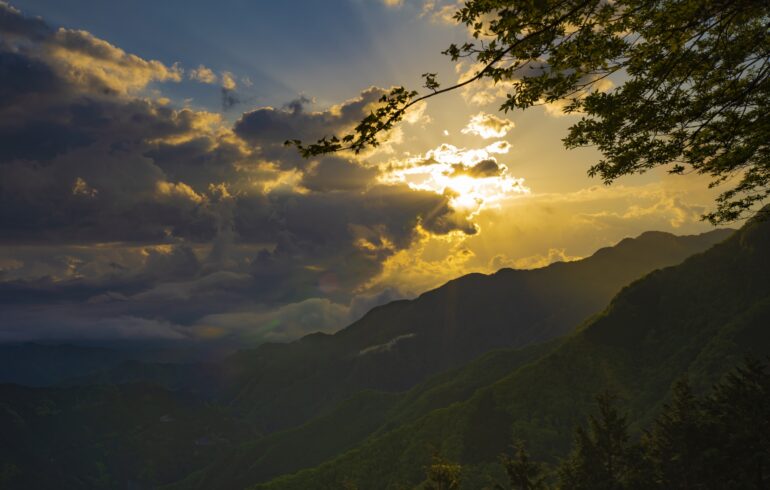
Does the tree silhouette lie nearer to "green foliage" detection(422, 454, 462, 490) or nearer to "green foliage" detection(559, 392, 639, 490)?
"green foliage" detection(559, 392, 639, 490)

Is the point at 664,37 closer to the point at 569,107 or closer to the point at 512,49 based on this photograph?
the point at 569,107

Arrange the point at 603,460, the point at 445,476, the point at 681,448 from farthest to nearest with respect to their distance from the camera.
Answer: the point at 603,460 < the point at 445,476 < the point at 681,448

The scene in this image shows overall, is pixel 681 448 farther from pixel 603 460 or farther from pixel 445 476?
pixel 445 476

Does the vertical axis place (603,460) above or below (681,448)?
below

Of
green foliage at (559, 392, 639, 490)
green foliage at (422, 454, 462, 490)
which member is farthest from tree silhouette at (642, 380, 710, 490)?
green foliage at (422, 454, 462, 490)

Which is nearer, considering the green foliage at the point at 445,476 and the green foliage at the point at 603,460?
the green foliage at the point at 445,476

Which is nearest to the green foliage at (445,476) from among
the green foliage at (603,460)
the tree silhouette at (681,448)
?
the green foliage at (603,460)

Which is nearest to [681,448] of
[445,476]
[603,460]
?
[603,460]

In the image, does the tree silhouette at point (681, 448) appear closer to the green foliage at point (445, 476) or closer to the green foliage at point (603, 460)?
the green foliage at point (603, 460)

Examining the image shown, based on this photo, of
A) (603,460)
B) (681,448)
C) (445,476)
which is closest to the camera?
(681,448)

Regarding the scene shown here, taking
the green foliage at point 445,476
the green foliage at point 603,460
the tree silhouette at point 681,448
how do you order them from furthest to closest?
the green foliage at point 603,460 < the green foliage at point 445,476 < the tree silhouette at point 681,448

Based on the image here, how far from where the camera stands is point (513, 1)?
8844mm

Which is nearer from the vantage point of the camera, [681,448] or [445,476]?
[681,448]

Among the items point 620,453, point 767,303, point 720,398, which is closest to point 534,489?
point 620,453
